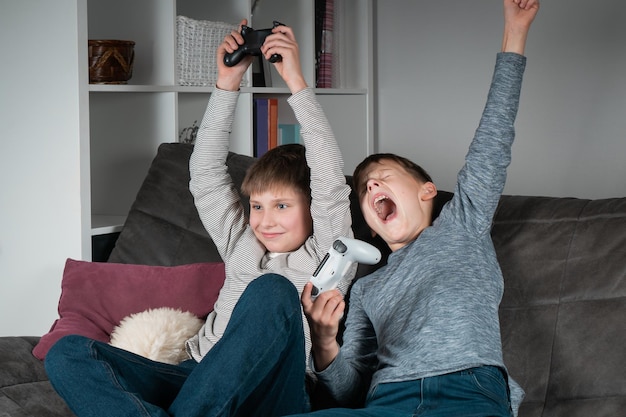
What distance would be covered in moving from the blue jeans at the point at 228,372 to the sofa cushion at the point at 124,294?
0.50 m

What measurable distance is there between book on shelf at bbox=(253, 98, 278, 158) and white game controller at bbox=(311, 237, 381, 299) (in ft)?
5.18

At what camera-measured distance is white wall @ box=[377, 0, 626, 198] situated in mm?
2979

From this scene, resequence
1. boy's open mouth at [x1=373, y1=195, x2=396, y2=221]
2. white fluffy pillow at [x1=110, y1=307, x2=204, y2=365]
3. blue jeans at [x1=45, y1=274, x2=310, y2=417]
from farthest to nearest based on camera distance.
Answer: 1. white fluffy pillow at [x1=110, y1=307, x2=204, y2=365]
2. boy's open mouth at [x1=373, y1=195, x2=396, y2=221]
3. blue jeans at [x1=45, y1=274, x2=310, y2=417]

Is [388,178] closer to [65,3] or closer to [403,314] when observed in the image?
[403,314]

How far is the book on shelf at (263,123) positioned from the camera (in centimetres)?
318

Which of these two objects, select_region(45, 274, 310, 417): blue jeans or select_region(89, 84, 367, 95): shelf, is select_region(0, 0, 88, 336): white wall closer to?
select_region(89, 84, 367, 95): shelf

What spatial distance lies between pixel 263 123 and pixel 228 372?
71.2 inches

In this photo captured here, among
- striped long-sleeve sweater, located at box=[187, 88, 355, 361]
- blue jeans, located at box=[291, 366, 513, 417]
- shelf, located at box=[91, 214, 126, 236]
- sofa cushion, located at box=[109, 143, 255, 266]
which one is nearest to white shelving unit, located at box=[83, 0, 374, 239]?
shelf, located at box=[91, 214, 126, 236]

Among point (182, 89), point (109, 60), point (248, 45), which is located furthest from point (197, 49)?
point (248, 45)

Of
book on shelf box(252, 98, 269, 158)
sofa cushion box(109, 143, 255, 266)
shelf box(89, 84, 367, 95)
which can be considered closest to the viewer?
sofa cushion box(109, 143, 255, 266)

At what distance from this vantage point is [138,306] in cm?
215

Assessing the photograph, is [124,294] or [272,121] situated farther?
[272,121]

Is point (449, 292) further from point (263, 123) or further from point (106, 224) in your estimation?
point (263, 123)

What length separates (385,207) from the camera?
183 cm
